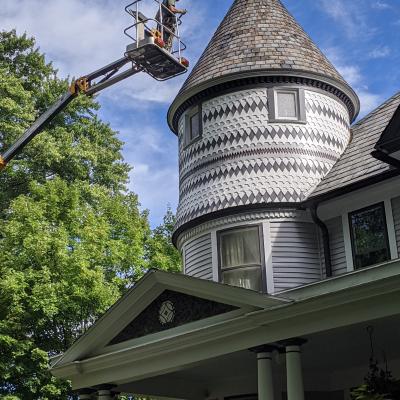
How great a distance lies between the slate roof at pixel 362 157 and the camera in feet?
52.6

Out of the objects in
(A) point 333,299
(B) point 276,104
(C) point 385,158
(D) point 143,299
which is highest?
(B) point 276,104

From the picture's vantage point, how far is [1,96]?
33.1 m

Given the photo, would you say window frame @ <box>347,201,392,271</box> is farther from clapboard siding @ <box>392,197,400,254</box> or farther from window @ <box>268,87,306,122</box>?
window @ <box>268,87,306,122</box>

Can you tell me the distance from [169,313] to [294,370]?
10.7 feet

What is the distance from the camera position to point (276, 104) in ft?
60.7

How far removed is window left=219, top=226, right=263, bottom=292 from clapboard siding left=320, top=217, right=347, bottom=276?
5.28ft

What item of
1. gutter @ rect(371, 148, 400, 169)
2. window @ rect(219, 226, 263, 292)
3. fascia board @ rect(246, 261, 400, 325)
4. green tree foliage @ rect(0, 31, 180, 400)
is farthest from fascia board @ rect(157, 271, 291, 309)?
green tree foliage @ rect(0, 31, 180, 400)

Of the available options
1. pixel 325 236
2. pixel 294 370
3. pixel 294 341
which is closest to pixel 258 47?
pixel 325 236

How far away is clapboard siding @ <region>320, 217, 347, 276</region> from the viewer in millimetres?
16453

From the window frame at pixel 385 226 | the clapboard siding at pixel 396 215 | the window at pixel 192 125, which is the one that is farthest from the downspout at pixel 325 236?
the window at pixel 192 125

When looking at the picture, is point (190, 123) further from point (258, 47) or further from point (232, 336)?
point (232, 336)

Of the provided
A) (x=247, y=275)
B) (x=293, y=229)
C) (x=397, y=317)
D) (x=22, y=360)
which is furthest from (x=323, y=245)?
(x=22, y=360)

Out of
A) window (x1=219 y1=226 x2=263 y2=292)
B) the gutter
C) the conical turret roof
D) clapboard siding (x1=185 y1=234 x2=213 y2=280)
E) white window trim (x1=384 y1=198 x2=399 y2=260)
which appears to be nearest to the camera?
the gutter

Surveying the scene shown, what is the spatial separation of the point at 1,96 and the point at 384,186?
22214 millimetres
